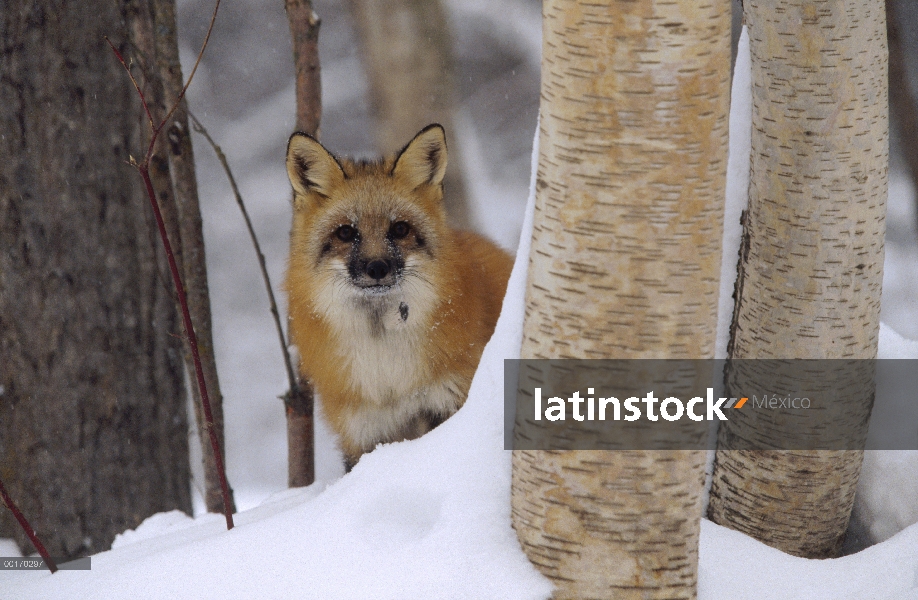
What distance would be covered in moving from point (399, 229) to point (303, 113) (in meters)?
0.99

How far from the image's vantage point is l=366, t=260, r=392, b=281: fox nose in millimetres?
3342

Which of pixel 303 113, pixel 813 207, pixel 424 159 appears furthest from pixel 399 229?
pixel 813 207

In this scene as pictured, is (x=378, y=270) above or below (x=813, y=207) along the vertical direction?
below

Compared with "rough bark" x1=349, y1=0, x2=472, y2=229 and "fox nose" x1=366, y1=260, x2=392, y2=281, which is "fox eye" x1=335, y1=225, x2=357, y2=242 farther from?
"rough bark" x1=349, y1=0, x2=472, y2=229

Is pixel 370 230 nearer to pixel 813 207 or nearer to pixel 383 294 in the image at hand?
pixel 383 294

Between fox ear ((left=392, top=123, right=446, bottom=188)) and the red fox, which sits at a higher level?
fox ear ((left=392, top=123, right=446, bottom=188))

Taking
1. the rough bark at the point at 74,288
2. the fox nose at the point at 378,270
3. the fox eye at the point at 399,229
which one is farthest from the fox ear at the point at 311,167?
the rough bark at the point at 74,288

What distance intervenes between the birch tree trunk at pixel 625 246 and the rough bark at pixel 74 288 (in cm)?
274

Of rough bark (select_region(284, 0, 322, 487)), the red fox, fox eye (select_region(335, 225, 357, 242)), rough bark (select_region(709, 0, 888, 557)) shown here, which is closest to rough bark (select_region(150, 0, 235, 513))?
rough bark (select_region(284, 0, 322, 487))

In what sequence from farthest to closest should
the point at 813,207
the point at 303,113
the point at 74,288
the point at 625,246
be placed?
the point at 303,113 < the point at 74,288 < the point at 813,207 < the point at 625,246

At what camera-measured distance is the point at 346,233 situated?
3541mm

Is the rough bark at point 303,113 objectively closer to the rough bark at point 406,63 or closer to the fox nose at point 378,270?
the fox nose at point 378,270

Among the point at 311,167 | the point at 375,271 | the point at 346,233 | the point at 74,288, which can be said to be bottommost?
the point at 74,288

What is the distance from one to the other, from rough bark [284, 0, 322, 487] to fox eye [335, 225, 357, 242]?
2.68ft
